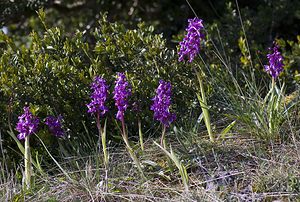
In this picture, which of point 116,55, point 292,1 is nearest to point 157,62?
point 116,55

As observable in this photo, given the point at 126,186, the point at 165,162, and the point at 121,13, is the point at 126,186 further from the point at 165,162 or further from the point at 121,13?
the point at 121,13

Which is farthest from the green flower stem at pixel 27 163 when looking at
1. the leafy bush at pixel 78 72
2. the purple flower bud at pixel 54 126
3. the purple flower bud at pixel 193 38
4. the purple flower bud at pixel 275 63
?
the purple flower bud at pixel 275 63

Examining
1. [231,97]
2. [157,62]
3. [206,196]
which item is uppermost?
[157,62]

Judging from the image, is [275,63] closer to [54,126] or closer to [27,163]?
[54,126]

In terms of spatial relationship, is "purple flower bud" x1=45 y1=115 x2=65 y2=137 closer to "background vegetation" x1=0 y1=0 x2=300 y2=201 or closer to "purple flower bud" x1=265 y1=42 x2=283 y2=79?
"background vegetation" x1=0 y1=0 x2=300 y2=201

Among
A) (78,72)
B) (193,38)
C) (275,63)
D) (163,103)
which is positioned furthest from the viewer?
(78,72)

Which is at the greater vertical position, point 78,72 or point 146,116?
point 78,72

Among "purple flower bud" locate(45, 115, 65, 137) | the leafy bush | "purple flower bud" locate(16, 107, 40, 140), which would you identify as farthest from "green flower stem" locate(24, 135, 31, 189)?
the leafy bush

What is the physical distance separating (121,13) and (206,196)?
13.8ft

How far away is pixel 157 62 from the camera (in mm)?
3938

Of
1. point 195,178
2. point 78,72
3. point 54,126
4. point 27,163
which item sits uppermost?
point 78,72

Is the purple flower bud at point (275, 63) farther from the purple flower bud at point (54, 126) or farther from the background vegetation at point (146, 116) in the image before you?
the purple flower bud at point (54, 126)

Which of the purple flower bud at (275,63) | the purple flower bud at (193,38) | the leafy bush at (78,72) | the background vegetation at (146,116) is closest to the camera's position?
the background vegetation at (146,116)

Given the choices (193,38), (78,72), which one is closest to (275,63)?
(193,38)
